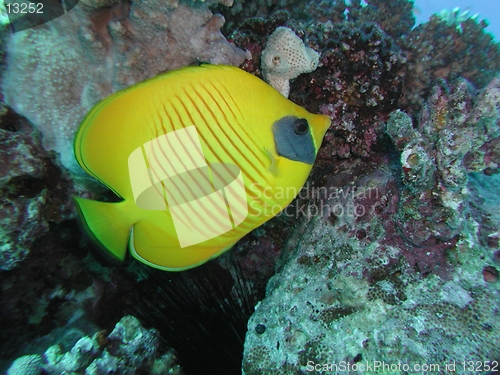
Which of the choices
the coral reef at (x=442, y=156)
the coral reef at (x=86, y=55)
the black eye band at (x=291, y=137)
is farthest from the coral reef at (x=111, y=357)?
the coral reef at (x=442, y=156)

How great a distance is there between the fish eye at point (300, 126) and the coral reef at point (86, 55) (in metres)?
0.96

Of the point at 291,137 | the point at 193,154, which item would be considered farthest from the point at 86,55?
the point at 291,137

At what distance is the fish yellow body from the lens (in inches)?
52.9

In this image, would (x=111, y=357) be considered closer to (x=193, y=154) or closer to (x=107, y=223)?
(x=107, y=223)

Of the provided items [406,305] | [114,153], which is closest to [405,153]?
[406,305]

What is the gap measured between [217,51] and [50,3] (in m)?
0.93

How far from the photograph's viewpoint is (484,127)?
1734mm

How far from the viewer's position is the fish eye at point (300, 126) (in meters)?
1.41

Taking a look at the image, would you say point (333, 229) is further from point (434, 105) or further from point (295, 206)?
point (434, 105)

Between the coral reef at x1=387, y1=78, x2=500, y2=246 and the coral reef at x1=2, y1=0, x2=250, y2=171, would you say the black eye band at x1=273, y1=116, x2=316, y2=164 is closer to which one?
the coral reef at x1=387, y1=78, x2=500, y2=246

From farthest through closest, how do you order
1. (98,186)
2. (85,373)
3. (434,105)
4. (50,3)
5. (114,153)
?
(98,186)
(434,105)
(50,3)
(85,373)
(114,153)

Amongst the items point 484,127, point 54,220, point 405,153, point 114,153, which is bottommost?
point 54,220

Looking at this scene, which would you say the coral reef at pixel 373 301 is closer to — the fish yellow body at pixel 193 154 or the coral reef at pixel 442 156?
the coral reef at pixel 442 156

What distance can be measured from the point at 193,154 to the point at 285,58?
41.8 inches
